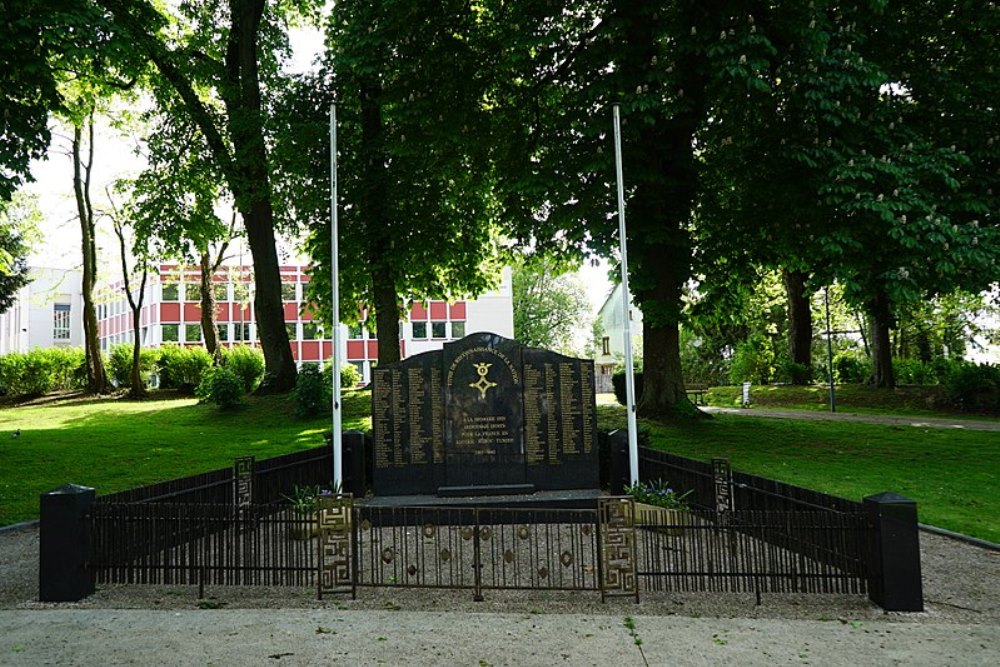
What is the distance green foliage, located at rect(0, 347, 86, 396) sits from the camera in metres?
33.2

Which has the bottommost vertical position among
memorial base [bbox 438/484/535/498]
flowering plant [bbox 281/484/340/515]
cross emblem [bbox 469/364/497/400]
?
memorial base [bbox 438/484/535/498]

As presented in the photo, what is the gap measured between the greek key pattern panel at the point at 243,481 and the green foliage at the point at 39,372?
91.6 feet

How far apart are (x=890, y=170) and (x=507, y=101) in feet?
33.9

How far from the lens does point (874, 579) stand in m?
7.16

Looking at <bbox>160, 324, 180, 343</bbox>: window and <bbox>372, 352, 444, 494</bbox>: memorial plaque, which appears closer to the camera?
<bbox>372, 352, 444, 494</bbox>: memorial plaque

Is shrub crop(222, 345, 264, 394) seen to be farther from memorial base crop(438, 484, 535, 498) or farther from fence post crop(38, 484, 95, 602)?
fence post crop(38, 484, 95, 602)

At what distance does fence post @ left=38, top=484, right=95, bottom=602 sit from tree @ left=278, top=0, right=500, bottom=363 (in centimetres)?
1272

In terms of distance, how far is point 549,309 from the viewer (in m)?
74.1

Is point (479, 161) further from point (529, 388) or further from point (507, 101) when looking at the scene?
point (529, 388)

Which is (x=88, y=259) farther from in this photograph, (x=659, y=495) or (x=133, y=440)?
(x=659, y=495)

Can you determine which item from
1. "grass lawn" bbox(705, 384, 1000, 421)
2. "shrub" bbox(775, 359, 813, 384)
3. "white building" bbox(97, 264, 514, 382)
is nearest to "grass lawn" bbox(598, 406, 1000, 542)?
"grass lawn" bbox(705, 384, 1000, 421)

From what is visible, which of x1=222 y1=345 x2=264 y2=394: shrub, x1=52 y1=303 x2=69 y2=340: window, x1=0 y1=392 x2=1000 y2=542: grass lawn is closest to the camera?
x1=0 y1=392 x2=1000 y2=542: grass lawn

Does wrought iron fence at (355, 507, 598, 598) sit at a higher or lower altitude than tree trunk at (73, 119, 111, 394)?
lower

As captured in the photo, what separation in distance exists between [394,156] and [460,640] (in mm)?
17502
